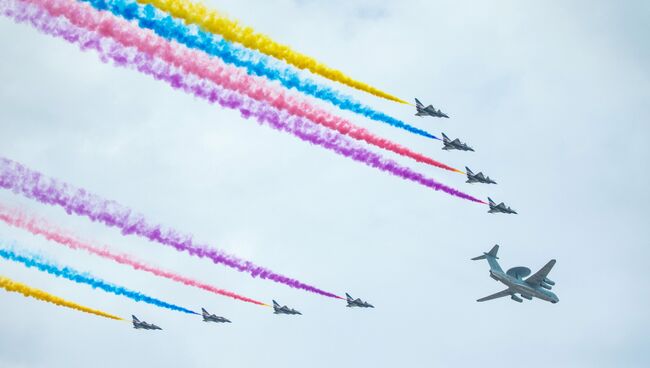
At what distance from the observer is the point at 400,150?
5528cm

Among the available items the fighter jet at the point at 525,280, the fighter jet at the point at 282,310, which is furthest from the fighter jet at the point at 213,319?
the fighter jet at the point at 525,280

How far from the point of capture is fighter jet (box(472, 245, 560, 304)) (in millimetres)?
73312

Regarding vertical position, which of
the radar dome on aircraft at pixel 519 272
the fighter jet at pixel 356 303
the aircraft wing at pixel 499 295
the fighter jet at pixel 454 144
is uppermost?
the fighter jet at pixel 454 144

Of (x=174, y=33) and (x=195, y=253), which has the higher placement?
(x=174, y=33)

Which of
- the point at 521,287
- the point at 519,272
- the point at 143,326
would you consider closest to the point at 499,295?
the point at 519,272

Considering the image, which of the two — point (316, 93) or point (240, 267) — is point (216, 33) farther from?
point (240, 267)

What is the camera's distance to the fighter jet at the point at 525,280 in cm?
7331

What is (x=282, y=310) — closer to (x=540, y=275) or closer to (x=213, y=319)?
(x=213, y=319)

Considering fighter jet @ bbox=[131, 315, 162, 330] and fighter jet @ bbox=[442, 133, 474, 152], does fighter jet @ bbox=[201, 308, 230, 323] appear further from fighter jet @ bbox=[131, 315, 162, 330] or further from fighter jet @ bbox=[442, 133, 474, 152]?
fighter jet @ bbox=[442, 133, 474, 152]

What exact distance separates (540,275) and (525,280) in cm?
105

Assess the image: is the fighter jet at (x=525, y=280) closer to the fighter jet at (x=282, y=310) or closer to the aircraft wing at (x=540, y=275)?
the aircraft wing at (x=540, y=275)

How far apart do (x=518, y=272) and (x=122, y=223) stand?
3389 cm

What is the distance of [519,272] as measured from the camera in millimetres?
74375

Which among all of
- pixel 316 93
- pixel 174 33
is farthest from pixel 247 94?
pixel 174 33
